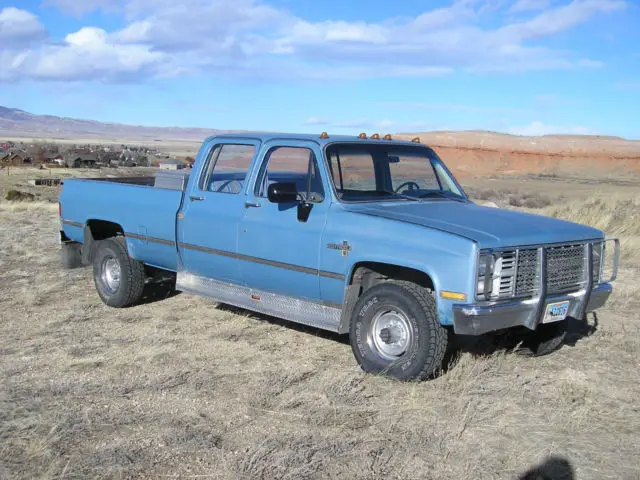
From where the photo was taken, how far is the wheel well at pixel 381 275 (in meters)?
5.88

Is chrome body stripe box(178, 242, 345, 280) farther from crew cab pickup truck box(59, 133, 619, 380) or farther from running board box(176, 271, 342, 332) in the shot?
running board box(176, 271, 342, 332)

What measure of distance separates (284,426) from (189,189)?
3.11 meters

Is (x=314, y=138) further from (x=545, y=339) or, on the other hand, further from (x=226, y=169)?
(x=545, y=339)

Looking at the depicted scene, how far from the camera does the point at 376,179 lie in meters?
6.83

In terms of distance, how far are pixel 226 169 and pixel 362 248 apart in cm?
204

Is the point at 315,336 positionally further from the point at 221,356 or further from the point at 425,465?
the point at 425,465

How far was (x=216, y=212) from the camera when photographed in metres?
7.00

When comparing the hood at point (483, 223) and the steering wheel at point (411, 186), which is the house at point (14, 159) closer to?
the steering wheel at point (411, 186)

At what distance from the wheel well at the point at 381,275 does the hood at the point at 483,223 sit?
0.41 metres

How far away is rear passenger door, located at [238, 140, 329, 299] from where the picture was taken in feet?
20.5

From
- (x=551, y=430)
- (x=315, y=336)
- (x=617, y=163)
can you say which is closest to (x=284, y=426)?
(x=551, y=430)

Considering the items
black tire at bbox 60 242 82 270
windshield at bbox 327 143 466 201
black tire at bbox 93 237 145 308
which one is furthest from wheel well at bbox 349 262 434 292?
black tire at bbox 60 242 82 270

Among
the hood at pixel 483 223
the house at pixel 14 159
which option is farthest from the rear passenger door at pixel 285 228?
the house at pixel 14 159

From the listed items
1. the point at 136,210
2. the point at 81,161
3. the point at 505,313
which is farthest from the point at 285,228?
the point at 81,161
